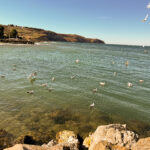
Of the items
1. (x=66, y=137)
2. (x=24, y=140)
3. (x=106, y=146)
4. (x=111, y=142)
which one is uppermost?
(x=106, y=146)

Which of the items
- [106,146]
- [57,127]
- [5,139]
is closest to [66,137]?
[57,127]

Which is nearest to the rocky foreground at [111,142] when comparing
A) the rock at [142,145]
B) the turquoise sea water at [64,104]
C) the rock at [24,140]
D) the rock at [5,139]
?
the rock at [142,145]

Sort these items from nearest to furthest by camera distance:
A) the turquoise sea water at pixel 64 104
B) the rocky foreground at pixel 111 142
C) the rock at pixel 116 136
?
the rocky foreground at pixel 111 142, the rock at pixel 116 136, the turquoise sea water at pixel 64 104

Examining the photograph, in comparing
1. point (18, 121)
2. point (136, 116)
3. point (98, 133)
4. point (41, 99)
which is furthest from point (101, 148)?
point (41, 99)

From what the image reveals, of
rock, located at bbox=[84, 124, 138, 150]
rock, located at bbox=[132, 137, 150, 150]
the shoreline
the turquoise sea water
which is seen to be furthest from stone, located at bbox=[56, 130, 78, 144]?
rock, located at bbox=[132, 137, 150, 150]

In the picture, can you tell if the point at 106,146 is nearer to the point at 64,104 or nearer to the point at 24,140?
the point at 24,140

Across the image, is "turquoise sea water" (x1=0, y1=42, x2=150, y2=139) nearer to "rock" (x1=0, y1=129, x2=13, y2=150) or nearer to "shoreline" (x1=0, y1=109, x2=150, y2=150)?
"shoreline" (x1=0, y1=109, x2=150, y2=150)

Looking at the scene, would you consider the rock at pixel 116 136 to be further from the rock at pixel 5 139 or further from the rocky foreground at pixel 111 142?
the rock at pixel 5 139

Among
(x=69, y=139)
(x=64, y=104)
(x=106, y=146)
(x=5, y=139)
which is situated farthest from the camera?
(x=64, y=104)

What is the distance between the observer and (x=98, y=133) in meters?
7.61

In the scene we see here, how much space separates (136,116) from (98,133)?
6.94 meters

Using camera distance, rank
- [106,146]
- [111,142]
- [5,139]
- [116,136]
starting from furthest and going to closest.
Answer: [5,139] < [116,136] < [111,142] < [106,146]

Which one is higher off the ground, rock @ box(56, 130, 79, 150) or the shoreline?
rock @ box(56, 130, 79, 150)

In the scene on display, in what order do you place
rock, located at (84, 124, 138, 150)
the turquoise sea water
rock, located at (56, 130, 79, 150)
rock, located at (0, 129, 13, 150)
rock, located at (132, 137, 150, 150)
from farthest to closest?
the turquoise sea water < rock, located at (0, 129, 13, 150) < rock, located at (56, 130, 79, 150) < rock, located at (84, 124, 138, 150) < rock, located at (132, 137, 150, 150)
